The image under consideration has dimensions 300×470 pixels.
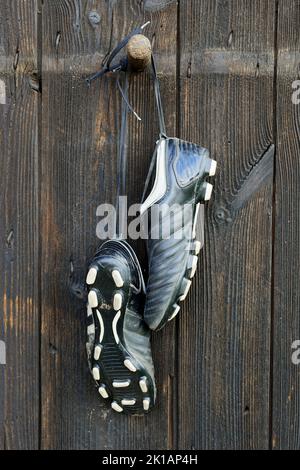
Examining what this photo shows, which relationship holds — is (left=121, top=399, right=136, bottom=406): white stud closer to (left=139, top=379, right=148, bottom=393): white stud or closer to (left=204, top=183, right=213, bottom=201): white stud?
(left=139, top=379, right=148, bottom=393): white stud

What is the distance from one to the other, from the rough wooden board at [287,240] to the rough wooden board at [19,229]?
44 cm

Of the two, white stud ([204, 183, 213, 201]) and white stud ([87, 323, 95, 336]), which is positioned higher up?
white stud ([204, 183, 213, 201])

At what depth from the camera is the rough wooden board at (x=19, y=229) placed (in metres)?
0.98

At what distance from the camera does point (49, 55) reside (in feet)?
3.21

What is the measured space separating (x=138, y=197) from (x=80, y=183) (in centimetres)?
11

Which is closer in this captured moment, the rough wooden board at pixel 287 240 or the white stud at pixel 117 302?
the white stud at pixel 117 302

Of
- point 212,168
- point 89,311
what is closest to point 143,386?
point 89,311

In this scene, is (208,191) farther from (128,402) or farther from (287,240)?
(128,402)

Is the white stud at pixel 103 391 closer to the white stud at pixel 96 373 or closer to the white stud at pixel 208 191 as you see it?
the white stud at pixel 96 373

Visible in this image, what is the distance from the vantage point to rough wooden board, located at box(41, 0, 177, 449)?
3.21 ft

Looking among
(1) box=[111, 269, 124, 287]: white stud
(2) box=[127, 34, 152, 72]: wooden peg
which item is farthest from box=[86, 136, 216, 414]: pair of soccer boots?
(2) box=[127, 34, 152, 72]: wooden peg

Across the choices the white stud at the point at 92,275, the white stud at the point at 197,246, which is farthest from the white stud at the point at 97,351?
the white stud at the point at 197,246

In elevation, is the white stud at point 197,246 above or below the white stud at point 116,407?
above

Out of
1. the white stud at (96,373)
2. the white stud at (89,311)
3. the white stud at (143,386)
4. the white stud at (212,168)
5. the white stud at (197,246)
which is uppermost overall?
the white stud at (212,168)
